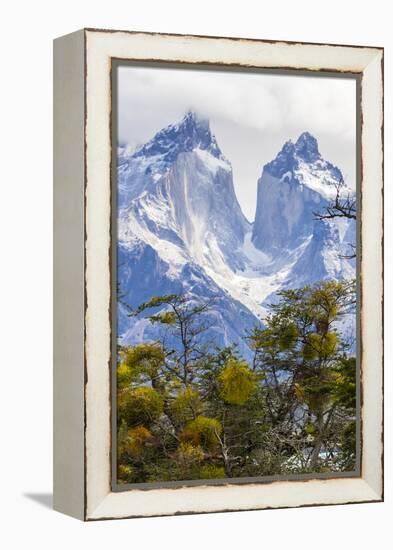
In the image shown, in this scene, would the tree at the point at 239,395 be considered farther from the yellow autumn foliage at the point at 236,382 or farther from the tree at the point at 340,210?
the tree at the point at 340,210

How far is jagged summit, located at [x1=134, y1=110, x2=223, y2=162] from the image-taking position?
390 inches

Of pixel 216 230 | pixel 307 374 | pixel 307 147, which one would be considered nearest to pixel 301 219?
pixel 307 147

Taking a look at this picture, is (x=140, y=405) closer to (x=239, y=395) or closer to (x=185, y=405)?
(x=185, y=405)

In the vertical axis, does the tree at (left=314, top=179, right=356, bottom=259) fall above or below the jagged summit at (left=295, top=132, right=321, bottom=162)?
below

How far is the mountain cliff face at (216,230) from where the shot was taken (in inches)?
386

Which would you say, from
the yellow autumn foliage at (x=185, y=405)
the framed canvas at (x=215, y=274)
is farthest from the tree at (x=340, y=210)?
the yellow autumn foliage at (x=185, y=405)

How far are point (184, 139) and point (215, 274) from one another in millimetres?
809

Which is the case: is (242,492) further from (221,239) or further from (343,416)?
(221,239)

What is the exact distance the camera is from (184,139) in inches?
394

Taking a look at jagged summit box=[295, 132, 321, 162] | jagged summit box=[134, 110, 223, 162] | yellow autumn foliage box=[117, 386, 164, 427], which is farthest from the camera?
jagged summit box=[295, 132, 321, 162]

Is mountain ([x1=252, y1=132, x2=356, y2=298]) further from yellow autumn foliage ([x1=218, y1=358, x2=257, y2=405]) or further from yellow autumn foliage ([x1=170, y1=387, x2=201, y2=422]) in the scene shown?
yellow autumn foliage ([x1=170, y1=387, x2=201, y2=422])

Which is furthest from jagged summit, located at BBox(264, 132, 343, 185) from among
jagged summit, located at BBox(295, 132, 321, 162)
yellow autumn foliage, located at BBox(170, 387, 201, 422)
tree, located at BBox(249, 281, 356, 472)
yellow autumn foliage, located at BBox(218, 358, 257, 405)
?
yellow autumn foliage, located at BBox(170, 387, 201, 422)

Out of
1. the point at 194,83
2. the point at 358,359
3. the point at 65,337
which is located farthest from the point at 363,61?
the point at 65,337

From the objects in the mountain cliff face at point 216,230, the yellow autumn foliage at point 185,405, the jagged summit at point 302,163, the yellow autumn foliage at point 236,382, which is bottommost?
the yellow autumn foliage at point 185,405
